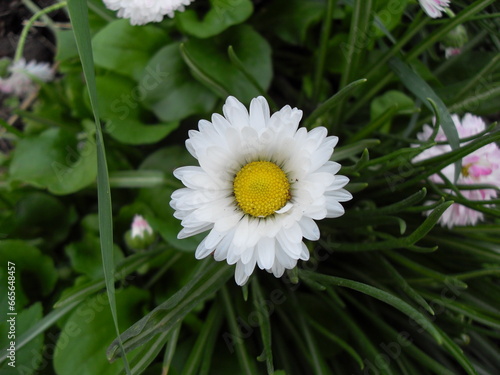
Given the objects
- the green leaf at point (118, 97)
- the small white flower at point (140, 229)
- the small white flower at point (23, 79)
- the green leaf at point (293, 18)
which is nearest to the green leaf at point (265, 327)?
the small white flower at point (140, 229)

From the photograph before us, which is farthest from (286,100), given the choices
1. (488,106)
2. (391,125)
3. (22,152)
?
(22,152)

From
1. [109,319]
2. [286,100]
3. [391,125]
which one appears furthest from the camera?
[286,100]

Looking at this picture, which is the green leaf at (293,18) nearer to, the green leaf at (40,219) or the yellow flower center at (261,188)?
the yellow flower center at (261,188)

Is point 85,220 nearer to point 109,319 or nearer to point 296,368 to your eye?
point 109,319

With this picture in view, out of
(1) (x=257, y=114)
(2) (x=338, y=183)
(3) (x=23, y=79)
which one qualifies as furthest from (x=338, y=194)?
(3) (x=23, y=79)

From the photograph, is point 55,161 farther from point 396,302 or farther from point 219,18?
point 396,302
